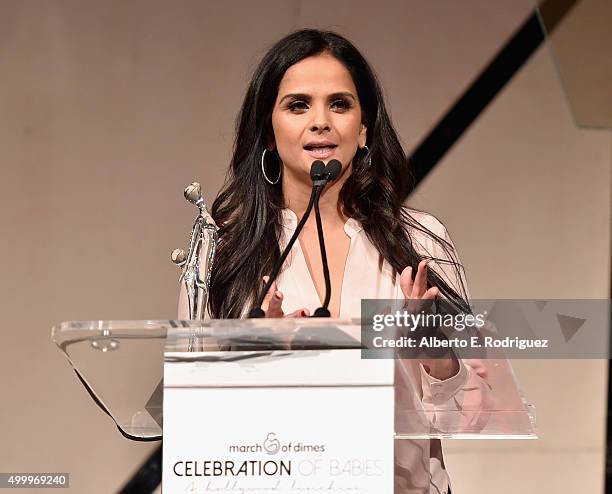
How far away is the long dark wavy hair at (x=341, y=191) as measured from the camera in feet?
7.82

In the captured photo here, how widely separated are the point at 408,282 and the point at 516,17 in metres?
2.20

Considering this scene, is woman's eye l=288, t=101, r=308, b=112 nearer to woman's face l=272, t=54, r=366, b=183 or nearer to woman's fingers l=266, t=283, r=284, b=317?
woman's face l=272, t=54, r=366, b=183

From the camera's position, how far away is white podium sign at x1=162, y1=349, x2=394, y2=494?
4.88ft

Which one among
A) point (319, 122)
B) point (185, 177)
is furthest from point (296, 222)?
point (185, 177)

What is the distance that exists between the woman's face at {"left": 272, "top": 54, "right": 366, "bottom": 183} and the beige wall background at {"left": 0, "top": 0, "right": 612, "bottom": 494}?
115 centimetres

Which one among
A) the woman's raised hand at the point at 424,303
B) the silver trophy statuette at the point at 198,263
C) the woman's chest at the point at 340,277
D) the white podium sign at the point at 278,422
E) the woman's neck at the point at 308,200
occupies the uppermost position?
the woman's neck at the point at 308,200

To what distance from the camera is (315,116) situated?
7.86ft

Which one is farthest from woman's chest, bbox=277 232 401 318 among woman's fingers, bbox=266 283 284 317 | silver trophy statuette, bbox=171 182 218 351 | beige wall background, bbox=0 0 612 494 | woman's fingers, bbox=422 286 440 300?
beige wall background, bbox=0 0 612 494

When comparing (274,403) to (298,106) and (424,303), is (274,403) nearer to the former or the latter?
(424,303)

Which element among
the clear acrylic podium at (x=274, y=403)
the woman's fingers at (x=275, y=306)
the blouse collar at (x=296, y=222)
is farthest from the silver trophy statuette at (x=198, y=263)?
the blouse collar at (x=296, y=222)

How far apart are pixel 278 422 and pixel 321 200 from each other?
1050 mm

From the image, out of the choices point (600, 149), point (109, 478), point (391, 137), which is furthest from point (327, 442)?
point (600, 149)

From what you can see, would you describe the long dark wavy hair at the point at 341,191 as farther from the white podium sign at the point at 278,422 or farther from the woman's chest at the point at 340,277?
the white podium sign at the point at 278,422

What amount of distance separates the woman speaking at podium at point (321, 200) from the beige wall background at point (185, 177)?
1099 mm
